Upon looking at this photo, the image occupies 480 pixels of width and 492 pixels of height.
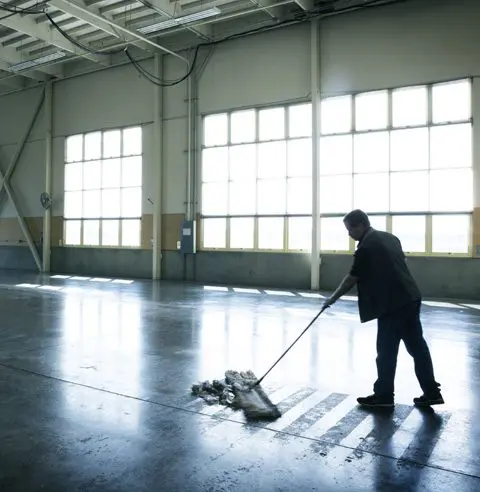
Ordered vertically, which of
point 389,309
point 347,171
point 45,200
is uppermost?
point 347,171

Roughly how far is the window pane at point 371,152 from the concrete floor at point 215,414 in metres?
5.22

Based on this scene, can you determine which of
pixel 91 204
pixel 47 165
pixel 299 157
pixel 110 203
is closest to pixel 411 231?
pixel 299 157

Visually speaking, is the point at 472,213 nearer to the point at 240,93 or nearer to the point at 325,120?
the point at 325,120

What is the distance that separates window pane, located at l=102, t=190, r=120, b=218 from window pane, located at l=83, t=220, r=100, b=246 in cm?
54

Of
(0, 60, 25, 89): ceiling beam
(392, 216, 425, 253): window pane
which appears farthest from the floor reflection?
(0, 60, 25, 89): ceiling beam

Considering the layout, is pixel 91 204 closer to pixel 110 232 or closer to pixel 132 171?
pixel 110 232

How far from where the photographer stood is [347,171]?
1193 centimetres

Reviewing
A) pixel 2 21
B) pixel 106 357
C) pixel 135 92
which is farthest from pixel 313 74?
pixel 106 357

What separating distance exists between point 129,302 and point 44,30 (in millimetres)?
8918

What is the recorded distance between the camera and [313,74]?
1212 centimetres

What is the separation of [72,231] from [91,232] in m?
0.96

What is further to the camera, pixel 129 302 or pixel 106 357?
pixel 129 302

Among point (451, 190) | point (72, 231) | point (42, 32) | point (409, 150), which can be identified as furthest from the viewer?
point (72, 231)

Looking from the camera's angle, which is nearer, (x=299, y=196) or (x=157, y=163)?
(x=299, y=196)
